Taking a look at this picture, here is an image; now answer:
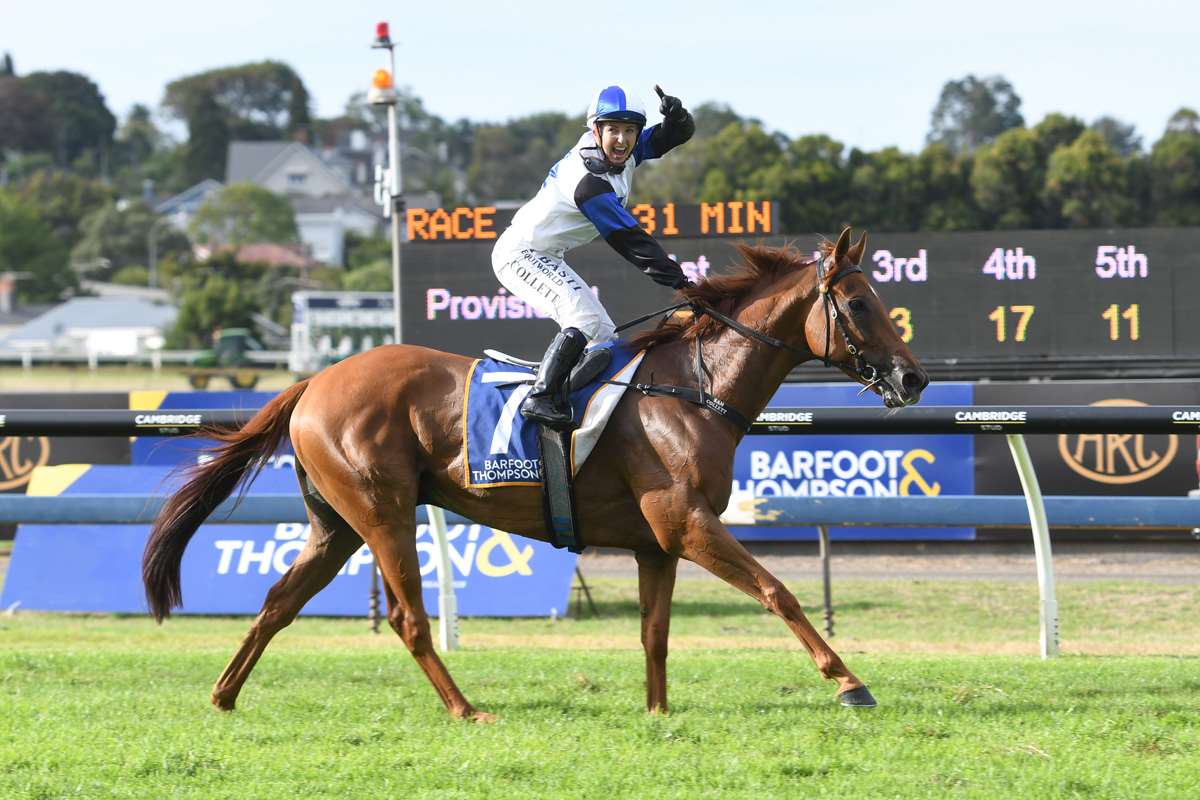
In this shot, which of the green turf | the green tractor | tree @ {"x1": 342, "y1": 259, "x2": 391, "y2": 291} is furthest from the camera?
tree @ {"x1": 342, "y1": 259, "x2": 391, "y2": 291}

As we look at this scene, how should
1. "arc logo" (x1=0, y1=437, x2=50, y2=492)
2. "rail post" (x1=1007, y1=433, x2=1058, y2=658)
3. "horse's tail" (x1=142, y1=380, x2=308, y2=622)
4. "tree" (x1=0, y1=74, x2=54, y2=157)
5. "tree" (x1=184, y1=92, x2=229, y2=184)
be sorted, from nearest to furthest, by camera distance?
"horse's tail" (x1=142, y1=380, x2=308, y2=622) < "rail post" (x1=1007, y1=433, x2=1058, y2=658) < "arc logo" (x1=0, y1=437, x2=50, y2=492) < "tree" (x1=184, y1=92, x2=229, y2=184) < "tree" (x1=0, y1=74, x2=54, y2=157)

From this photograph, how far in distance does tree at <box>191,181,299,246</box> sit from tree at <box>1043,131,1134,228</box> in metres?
58.3

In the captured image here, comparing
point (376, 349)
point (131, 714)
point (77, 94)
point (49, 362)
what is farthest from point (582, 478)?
point (77, 94)

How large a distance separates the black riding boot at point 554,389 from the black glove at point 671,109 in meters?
0.96

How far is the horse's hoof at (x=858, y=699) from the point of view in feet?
16.9

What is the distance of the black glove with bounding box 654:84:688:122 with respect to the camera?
18.4 ft

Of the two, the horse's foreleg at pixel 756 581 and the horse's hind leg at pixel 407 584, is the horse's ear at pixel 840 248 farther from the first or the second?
the horse's hind leg at pixel 407 584

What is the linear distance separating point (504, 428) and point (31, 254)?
97134 millimetres

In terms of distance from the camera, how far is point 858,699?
5.16 metres

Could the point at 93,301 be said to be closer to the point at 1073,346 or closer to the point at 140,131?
the point at 1073,346

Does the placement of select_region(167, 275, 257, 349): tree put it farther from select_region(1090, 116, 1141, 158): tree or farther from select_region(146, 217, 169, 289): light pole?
select_region(1090, 116, 1141, 158): tree

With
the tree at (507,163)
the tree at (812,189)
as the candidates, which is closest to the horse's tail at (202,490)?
the tree at (812,189)

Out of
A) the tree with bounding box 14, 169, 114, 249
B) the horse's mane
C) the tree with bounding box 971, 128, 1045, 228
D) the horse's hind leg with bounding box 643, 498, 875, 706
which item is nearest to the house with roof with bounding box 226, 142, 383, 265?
the tree with bounding box 14, 169, 114, 249

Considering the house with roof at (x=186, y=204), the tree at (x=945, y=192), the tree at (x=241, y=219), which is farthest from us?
the house with roof at (x=186, y=204)
